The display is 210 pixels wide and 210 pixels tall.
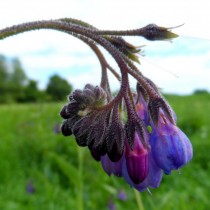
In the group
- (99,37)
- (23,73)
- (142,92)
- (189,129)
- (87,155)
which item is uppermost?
(99,37)

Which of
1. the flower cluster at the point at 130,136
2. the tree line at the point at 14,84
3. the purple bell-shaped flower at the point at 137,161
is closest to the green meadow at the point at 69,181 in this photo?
the flower cluster at the point at 130,136

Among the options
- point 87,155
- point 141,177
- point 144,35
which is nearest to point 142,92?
point 144,35

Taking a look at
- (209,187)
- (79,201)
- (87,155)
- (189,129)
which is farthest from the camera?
(189,129)

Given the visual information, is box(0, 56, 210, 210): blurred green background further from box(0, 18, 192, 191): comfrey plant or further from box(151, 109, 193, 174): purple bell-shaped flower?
box(151, 109, 193, 174): purple bell-shaped flower

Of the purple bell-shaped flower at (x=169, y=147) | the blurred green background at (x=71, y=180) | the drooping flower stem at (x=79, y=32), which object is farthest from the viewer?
the blurred green background at (x=71, y=180)

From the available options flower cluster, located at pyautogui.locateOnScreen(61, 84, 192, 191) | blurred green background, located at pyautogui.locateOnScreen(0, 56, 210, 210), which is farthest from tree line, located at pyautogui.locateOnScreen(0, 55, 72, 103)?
flower cluster, located at pyautogui.locateOnScreen(61, 84, 192, 191)

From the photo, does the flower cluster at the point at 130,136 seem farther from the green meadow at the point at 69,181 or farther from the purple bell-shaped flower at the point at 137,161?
the green meadow at the point at 69,181

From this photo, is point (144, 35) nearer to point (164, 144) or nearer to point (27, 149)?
point (164, 144)

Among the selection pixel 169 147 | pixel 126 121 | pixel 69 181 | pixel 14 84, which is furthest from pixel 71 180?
pixel 14 84

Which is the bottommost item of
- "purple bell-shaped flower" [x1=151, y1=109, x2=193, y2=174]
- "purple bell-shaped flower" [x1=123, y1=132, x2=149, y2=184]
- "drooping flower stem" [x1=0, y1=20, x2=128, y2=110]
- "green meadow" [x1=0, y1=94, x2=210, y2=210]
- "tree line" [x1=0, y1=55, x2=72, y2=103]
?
"tree line" [x1=0, y1=55, x2=72, y2=103]
